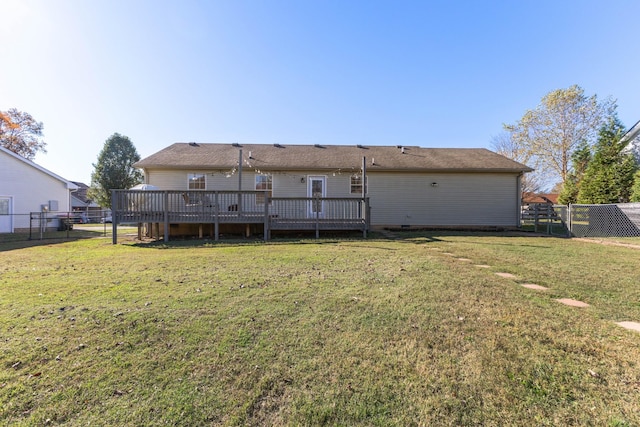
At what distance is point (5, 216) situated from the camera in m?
14.0

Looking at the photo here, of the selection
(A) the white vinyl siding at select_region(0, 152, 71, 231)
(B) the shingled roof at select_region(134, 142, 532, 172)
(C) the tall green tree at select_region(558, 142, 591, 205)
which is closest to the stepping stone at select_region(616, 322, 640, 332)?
(B) the shingled roof at select_region(134, 142, 532, 172)

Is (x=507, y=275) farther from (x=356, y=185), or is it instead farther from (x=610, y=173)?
(x=610, y=173)

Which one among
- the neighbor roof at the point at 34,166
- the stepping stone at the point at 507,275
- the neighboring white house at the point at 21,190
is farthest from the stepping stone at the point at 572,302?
the neighbor roof at the point at 34,166

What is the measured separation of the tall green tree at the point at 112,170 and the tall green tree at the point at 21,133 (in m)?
6.54

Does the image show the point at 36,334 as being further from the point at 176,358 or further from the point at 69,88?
the point at 69,88

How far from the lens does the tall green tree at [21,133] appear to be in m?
26.0

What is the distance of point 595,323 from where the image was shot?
8.72 feet

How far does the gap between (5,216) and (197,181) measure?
35.9ft

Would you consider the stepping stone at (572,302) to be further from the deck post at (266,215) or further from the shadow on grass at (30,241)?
the shadow on grass at (30,241)

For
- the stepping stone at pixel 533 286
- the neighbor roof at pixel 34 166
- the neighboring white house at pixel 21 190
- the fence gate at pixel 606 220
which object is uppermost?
the neighbor roof at pixel 34 166

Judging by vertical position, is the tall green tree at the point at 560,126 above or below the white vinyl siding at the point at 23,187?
above

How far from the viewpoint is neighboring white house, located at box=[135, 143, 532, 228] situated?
39.8 ft

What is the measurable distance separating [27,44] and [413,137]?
2000 cm

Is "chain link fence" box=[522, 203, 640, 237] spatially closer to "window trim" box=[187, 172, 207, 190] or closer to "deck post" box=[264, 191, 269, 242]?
"deck post" box=[264, 191, 269, 242]
